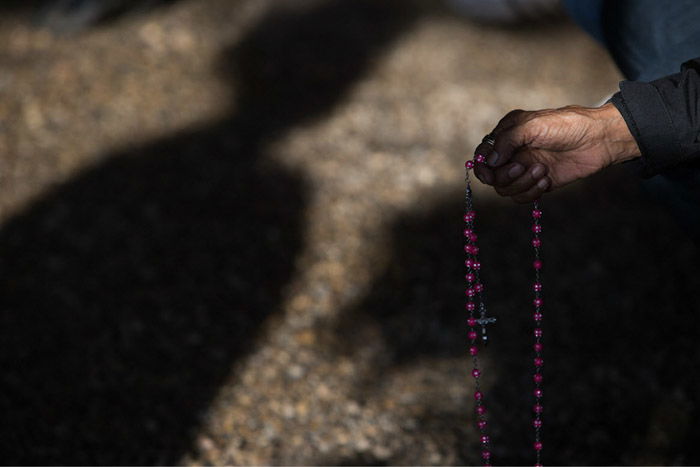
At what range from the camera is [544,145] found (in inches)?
72.2

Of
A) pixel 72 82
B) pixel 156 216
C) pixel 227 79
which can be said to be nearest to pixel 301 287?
pixel 156 216

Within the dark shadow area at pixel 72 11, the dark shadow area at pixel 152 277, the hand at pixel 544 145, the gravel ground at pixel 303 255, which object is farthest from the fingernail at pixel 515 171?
the dark shadow area at pixel 72 11

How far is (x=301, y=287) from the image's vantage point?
132 inches

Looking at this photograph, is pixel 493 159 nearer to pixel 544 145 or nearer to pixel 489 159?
pixel 489 159

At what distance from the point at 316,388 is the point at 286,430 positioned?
22 centimetres

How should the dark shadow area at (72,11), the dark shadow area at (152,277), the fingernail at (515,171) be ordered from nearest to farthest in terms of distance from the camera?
the fingernail at (515,171) → the dark shadow area at (152,277) → the dark shadow area at (72,11)

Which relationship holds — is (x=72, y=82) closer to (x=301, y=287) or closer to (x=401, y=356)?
(x=301, y=287)

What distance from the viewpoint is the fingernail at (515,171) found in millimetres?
1779

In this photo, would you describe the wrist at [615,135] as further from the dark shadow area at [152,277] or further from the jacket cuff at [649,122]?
the dark shadow area at [152,277]

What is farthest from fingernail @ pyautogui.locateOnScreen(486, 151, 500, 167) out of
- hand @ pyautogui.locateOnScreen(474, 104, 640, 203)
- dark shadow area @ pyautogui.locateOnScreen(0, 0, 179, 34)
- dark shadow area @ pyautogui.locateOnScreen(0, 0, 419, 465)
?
dark shadow area @ pyautogui.locateOnScreen(0, 0, 179, 34)

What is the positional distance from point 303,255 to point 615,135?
1.87 metres

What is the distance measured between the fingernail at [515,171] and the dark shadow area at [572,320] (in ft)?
4.09

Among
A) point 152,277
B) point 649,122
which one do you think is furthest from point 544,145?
point 152,277

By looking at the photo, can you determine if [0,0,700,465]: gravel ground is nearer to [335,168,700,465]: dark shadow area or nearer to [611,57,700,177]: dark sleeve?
[335,168,700,465]: dark shadow area
